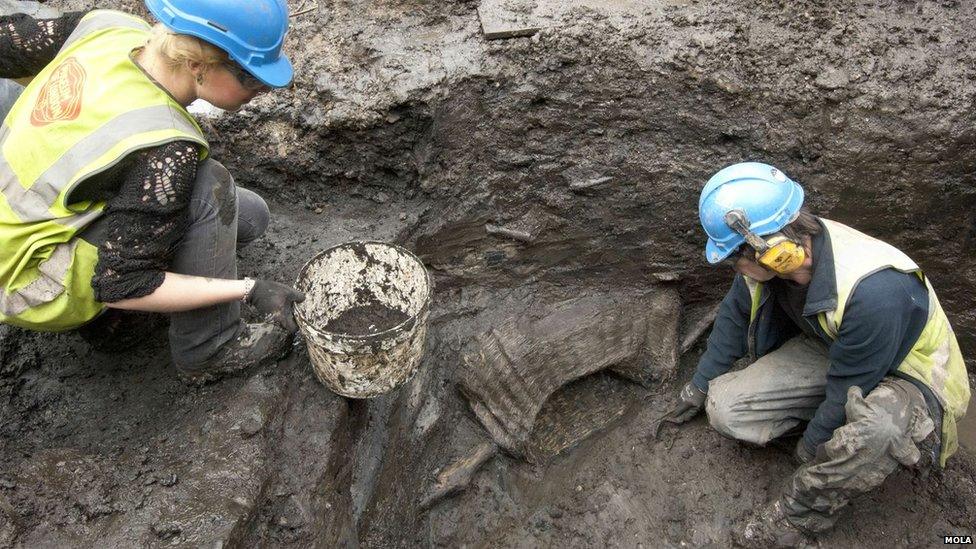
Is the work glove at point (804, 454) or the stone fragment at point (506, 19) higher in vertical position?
the stone fragment at point (506, 19)

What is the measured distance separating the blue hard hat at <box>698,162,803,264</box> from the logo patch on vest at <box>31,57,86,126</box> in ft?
6.74

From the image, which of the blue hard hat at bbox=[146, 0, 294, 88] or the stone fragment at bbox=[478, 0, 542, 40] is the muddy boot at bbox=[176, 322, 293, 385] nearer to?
the blue hard hat at bbox=[146, 0, 294, 88]

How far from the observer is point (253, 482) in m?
2.27

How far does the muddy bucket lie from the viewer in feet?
7.47

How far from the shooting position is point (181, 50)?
1.95 metres

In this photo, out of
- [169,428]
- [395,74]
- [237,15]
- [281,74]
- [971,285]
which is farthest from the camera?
[971,285]

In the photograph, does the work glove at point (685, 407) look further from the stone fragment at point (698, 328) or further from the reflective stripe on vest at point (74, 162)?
the reflective stripe on vest at point (74, 162)

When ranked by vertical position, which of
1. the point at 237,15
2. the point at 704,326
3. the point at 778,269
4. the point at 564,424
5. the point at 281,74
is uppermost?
the point at 237,15

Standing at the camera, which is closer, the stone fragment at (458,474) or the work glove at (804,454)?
the work glove at (804,454)

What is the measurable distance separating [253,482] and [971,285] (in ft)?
11.3

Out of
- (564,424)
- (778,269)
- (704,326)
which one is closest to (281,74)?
(778,269)

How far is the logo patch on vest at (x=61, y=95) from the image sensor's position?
6.45ft

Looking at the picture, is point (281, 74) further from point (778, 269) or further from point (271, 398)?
point (778, 269)

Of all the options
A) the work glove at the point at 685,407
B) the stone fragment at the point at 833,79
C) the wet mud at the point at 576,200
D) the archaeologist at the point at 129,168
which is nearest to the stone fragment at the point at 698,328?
the wet mud at the point at 576,200
